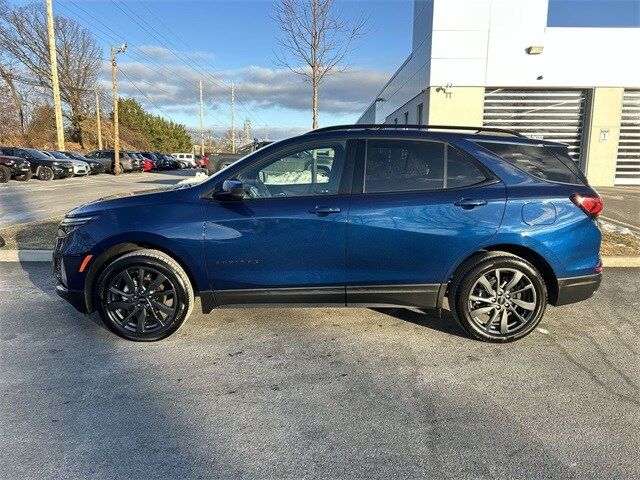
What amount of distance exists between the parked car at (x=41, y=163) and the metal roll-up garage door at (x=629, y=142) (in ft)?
88.4

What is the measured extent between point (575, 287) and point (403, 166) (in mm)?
1798

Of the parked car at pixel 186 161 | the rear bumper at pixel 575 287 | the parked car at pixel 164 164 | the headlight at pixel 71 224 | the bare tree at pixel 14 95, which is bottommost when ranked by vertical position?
the rear bumper at pixel 575 287

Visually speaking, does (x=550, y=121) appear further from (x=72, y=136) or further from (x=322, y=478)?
(x=72, y=136)

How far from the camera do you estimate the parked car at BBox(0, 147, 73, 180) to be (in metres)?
22.0

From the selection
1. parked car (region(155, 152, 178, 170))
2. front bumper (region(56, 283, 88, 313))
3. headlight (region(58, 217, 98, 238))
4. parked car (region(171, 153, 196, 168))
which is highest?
parked car (region(171, 153, 196, 168))

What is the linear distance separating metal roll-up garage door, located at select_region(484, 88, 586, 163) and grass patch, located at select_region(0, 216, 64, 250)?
16.4 meters

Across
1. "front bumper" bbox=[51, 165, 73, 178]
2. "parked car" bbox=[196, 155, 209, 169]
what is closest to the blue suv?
"parked car" bbox=[196, 155, 209, 169]

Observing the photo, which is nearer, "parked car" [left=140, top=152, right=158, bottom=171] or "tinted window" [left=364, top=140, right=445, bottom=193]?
"tinted window" [left=364, top=140, right=445, bottom=193]

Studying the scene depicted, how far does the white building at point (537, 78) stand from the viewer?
1703cm

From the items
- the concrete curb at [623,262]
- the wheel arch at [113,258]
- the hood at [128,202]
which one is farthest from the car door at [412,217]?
the concrete curb at [623,262]

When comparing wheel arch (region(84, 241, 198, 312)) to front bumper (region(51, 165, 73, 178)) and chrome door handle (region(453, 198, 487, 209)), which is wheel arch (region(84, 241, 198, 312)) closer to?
chrome door handle (region(453, 198, 487, 209))

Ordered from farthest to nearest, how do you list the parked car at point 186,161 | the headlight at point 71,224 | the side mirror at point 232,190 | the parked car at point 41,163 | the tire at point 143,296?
the parked car at point 186,161 < the parked car at point 41,163 < the headlight at point 71,224 < the tire at point 143,296 < the side mirror at point 232,190

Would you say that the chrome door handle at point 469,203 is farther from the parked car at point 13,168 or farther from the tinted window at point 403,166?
the parked car at point 13,168

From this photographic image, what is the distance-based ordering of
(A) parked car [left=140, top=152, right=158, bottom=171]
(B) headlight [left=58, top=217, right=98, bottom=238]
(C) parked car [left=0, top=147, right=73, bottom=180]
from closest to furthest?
(B) headlight [left=58, top=217, right=98, bottom=238]
(C) parked car [left=0, top=147, right=73, bottom=180]
(A) parked car [left=140, top=152, right=158, bottom=171]
